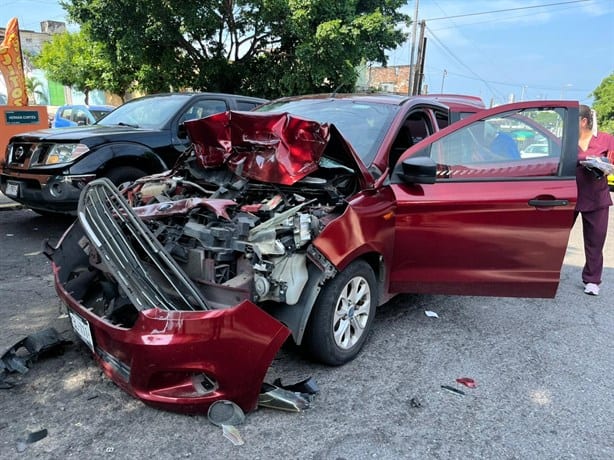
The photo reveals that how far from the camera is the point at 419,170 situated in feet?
10.7

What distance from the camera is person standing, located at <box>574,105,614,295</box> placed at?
4770 millimetres

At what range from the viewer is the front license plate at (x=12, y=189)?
5.54 meters

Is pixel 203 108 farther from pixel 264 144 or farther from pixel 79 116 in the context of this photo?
pixel 79 116

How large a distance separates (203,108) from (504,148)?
413 centimetres

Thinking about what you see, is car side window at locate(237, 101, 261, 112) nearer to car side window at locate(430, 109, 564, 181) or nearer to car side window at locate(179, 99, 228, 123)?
car side window at locate(179, 99, 228, 123)

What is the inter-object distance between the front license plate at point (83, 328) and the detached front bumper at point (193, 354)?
82 mm

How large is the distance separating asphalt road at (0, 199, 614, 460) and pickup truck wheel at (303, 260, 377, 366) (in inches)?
6.0

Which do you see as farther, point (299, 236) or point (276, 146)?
point (276, 146)

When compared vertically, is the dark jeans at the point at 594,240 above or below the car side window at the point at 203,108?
below

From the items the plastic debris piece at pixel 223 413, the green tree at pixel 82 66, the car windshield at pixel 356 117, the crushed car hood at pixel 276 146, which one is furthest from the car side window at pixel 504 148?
the green tree at pixel 82 66

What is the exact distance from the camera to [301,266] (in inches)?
106

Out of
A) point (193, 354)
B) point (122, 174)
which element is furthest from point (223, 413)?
point (122, 174)

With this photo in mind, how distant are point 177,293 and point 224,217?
0.50m

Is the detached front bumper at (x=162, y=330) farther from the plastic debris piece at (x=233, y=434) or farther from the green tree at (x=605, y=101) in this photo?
the green tree at (x=605, y=101)
